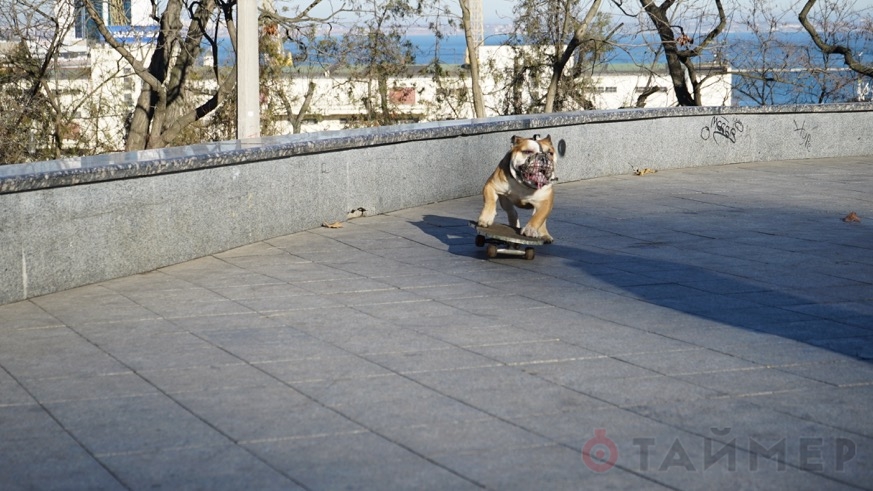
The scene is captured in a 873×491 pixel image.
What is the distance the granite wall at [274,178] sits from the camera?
7.78 metres

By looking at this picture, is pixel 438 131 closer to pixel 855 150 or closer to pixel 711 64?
pixel 855 150

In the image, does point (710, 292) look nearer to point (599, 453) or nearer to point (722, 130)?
point (599, 453)

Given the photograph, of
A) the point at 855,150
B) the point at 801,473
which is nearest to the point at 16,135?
the point at 855,150

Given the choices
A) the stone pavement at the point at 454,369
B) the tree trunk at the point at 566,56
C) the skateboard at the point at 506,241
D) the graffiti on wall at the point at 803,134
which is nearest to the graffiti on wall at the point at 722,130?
the graffiti on wall at the point at 803,134

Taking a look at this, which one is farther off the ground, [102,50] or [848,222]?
[102,50]

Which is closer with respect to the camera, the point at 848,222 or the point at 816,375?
the point at 816,375

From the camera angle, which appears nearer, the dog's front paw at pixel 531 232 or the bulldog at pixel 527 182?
the bulldog at pixel 527 182

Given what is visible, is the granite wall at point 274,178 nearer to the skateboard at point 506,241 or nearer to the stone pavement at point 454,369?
the stone pavement at point 454,369

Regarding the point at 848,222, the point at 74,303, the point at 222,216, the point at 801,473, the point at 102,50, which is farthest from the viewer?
the point at 102,50

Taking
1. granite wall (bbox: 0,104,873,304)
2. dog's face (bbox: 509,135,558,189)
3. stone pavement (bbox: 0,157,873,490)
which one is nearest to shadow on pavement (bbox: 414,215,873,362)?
stone pavement (bbox: 0,157,873,490)

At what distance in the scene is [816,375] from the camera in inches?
227

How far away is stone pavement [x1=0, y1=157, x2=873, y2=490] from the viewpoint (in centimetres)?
448

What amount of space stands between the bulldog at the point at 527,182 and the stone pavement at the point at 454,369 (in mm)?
404

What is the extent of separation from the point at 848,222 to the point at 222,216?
6366 mm
